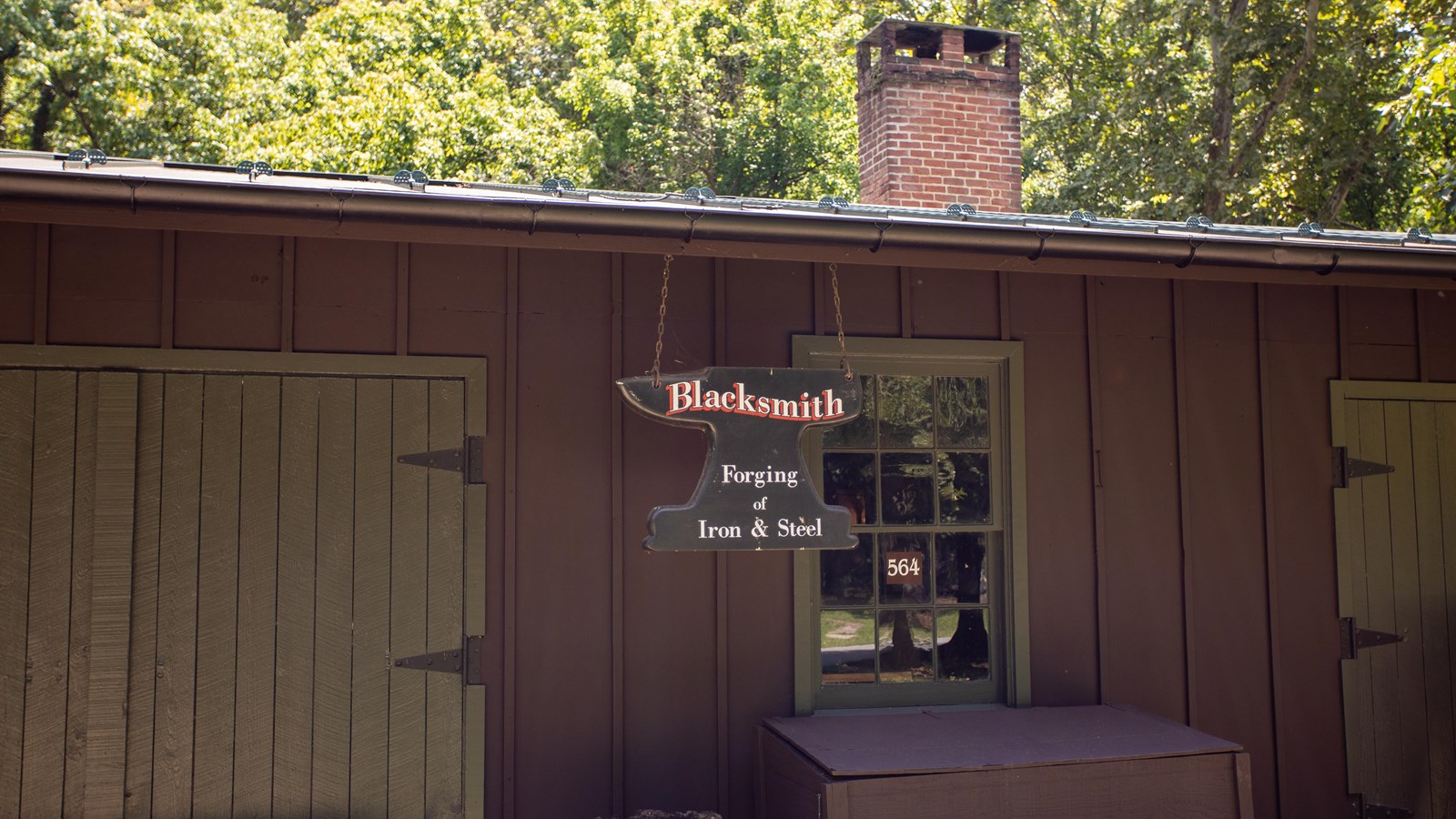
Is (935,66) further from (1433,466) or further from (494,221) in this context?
(494,221)

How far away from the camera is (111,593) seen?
180 inches

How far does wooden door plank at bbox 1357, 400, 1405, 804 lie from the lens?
5781 mm

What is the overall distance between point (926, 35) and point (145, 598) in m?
5.76

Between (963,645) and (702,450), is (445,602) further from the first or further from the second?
(963,645)

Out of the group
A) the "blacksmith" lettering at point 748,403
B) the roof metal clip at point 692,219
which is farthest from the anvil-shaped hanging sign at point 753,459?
the roof metal clip at point 692,219

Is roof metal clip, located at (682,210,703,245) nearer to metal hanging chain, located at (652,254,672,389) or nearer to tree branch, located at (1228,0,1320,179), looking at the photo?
metal hanging chain, located at (652,254,672,389)

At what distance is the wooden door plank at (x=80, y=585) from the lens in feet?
14.8

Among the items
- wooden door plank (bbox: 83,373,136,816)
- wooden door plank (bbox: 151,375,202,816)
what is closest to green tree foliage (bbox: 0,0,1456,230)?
wooden door plank (bbox: 151,375,202,816)

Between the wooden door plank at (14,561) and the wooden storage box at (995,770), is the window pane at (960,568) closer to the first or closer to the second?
the wooden storage box at (995,770)

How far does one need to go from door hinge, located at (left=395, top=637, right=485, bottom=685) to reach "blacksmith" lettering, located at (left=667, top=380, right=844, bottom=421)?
52.1 inches

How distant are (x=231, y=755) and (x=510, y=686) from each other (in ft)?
3.56

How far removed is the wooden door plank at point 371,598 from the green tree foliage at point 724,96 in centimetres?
1066

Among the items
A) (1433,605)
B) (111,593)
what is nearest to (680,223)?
(111,593)

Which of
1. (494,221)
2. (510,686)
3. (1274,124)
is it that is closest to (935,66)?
(494,221)
